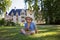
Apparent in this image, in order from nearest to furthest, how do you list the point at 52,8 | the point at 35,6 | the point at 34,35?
1. the point at 34,35
2. the point at 52,8
3. the point at 35,6

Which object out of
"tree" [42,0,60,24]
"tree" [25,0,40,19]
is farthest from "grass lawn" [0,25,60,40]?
"tree" [25,0,40,19]

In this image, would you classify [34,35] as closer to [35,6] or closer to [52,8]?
[52,8]

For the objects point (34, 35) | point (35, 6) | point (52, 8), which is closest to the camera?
point (34, 35)

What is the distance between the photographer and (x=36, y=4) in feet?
44.2

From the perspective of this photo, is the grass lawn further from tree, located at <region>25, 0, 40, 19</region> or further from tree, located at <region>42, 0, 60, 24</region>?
tree, located at <region>25, 0, 40, 19</region>

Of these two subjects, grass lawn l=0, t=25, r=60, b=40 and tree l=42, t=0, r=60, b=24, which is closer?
grass lawn l=0, t=25, r=60, b=40

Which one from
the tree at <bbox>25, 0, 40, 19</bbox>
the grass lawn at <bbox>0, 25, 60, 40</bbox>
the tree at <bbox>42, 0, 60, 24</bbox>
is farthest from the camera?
the tree at <bbox>25, 0, 40, 19</bbox>

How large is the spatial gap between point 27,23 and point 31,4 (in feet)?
16.7

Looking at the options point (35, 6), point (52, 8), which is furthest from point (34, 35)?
point (35, 6)

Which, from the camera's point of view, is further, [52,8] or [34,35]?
Result: [52,8]

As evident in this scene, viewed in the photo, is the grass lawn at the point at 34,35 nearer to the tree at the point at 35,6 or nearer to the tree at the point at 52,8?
the tree at the point at 52,8

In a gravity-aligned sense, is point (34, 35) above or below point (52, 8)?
below

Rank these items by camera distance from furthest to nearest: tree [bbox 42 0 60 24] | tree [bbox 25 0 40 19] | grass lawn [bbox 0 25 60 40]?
tree [bbox 25 0 40 19] → tree [bbox 42 0 60 24] → grass lawn [bbox 0 25 60 40]

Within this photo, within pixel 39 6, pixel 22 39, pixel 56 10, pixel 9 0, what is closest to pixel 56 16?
pixel 56 10
